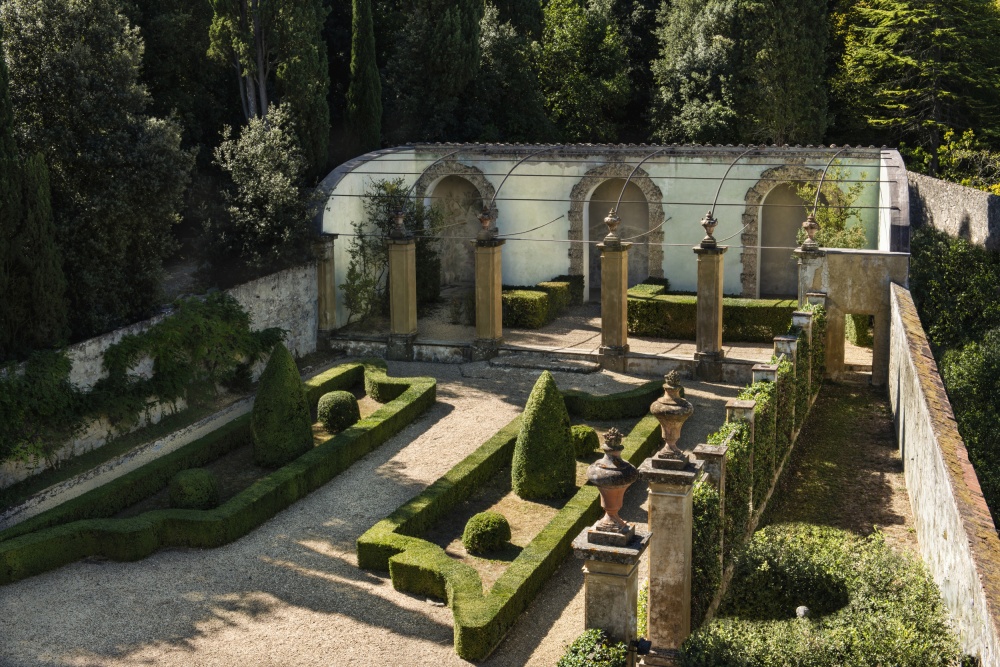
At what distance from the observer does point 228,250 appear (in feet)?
81.0

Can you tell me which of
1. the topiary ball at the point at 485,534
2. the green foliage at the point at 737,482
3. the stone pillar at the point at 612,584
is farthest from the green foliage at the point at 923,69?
the stone pillar at the point at 612,584

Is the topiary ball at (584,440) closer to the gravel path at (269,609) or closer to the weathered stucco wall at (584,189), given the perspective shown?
the gravel path at (269,609)

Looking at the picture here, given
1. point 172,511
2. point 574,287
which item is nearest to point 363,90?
point 574,287

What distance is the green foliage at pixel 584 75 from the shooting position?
128ft

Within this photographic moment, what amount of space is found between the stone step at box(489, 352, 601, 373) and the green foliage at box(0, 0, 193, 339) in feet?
26.3

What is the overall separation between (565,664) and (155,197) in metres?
13.4

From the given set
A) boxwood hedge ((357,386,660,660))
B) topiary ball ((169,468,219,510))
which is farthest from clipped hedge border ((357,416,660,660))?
topiary ball ((169,468,219,510))

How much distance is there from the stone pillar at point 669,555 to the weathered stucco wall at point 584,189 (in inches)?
629

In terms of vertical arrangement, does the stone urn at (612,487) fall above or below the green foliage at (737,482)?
above

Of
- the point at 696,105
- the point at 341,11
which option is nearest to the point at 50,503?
the point at 341,11

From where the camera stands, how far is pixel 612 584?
10320 millimetres

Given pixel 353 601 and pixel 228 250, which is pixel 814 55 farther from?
pixel 353 601

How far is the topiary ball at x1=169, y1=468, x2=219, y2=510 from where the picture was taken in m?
16.5

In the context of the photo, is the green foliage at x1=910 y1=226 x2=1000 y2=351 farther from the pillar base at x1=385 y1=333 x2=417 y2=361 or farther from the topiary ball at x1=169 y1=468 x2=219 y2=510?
the topiary ball at x1=169 y1=468 x2=219 y2=510
